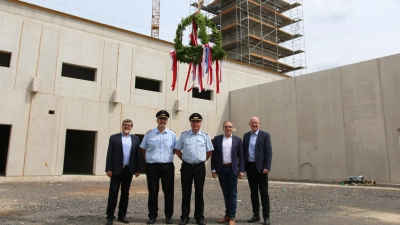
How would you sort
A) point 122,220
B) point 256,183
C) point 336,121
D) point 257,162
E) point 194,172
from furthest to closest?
point 336,121 → point 256,183 → point 257,162 → point 122,220 → point 194,172

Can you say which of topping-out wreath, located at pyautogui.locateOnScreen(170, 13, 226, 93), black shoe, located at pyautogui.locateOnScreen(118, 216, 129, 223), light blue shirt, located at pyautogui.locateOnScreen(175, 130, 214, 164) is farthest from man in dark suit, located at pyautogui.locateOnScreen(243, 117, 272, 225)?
topping-out wreath, located at pyautogui.locateOnScreen(170, 13, 226, 93)

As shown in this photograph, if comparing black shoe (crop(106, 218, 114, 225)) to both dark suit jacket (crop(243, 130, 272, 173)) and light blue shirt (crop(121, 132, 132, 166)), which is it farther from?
dark suit jacket (crop(243, 130, 272, 173))

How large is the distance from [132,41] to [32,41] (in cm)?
514

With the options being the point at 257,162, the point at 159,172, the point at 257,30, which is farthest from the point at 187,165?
the point at 257,30

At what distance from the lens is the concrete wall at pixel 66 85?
1391 cm

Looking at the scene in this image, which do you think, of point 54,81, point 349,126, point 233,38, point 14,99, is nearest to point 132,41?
point 54,81

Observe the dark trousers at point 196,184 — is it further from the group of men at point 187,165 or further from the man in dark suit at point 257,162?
the man in dark suit at point 257,162

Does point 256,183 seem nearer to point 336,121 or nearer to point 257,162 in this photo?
point 257,162

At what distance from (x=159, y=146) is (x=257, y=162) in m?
1.63

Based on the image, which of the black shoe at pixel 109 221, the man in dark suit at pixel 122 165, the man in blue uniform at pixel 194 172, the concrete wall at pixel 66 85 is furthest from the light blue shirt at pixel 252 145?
the concrete wall at pixel 66 85

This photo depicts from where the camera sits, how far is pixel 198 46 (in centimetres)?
852

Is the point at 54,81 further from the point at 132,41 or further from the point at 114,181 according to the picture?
the point at 114,181

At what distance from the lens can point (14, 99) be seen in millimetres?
13797

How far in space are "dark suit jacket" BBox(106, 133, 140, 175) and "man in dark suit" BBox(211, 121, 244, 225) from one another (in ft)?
4.28
